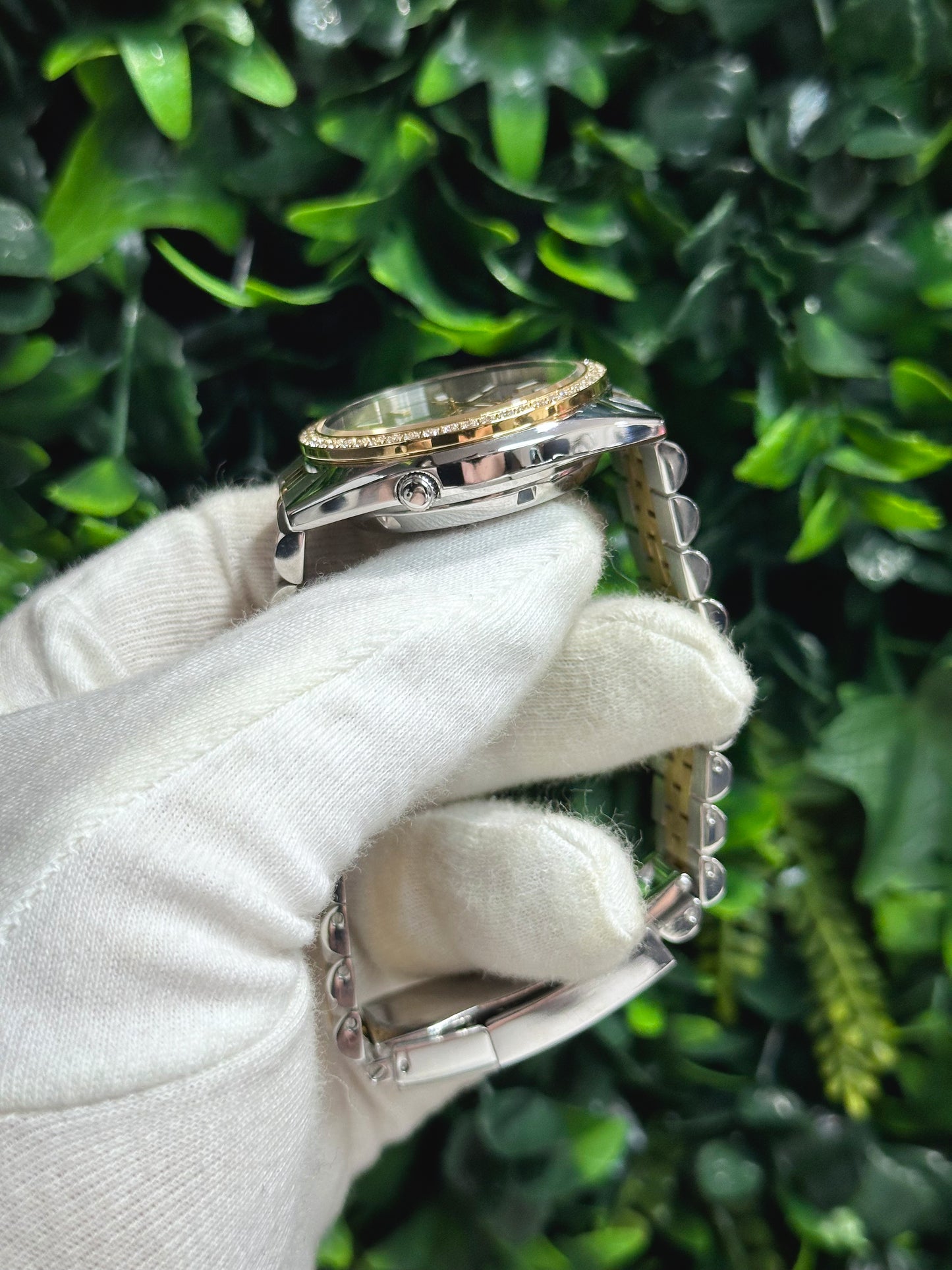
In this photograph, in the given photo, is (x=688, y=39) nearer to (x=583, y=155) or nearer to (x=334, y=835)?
(x=583, y=155)

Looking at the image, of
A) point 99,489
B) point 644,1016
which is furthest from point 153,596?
point 644,1016

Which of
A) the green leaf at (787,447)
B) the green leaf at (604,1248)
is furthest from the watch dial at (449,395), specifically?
the green leaf at (604,1248)

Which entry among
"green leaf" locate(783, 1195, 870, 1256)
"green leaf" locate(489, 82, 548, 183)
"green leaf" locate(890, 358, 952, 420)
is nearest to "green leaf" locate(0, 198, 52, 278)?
"green leaf" locate(489, 82, 548, 183)

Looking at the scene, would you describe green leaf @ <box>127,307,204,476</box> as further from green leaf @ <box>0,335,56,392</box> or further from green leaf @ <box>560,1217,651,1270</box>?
green leaf @ <box>560,1217,651,1270</box>

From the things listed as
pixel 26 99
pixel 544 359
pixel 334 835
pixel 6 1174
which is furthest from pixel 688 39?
pixel 6 1174

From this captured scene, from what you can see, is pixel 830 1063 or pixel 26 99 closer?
pixel 26 99

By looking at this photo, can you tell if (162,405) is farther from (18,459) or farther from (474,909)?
(474,909)

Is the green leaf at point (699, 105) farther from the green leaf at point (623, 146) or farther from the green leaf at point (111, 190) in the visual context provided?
the green leaf at point (111, 190)
